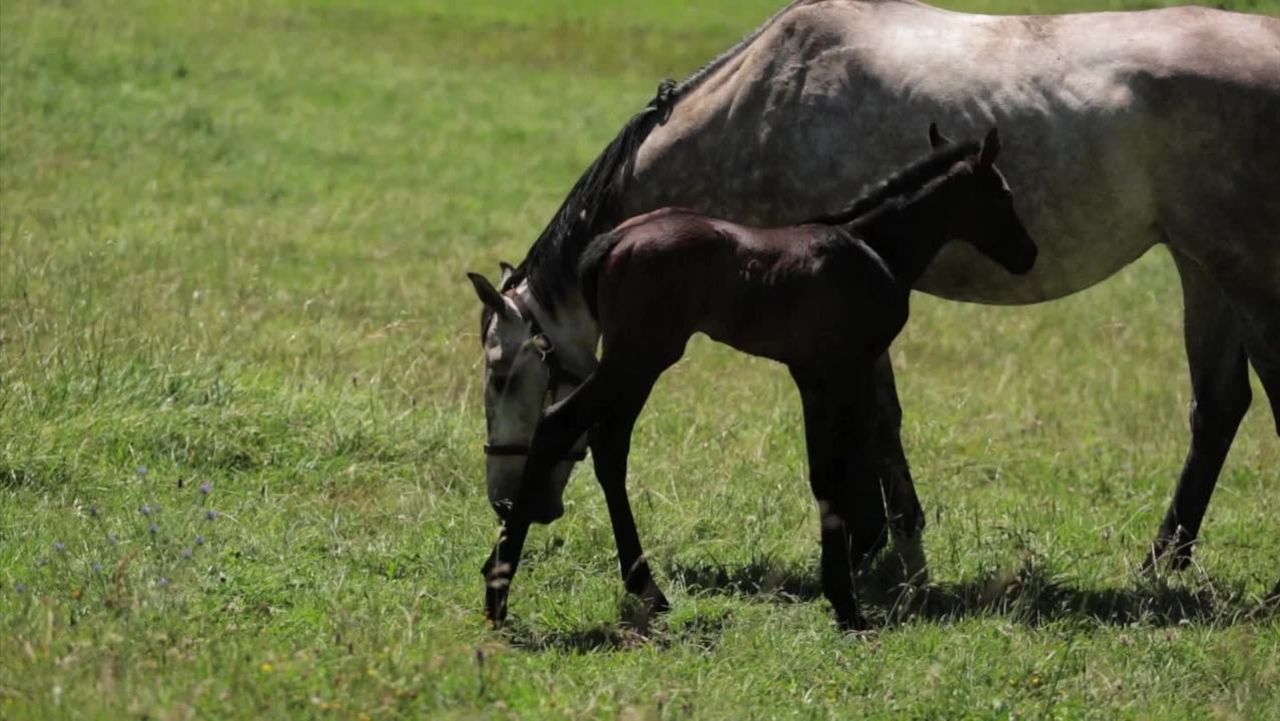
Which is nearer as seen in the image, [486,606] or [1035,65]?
[486,606]

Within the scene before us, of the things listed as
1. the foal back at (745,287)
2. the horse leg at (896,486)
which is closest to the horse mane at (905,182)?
the foal back at (745,287)

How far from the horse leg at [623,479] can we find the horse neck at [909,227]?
931 millimetres

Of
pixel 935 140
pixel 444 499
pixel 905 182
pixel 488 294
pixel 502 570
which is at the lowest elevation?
pixel 444 499

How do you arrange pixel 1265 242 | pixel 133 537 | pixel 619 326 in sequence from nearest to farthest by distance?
pixel 619 326
pixel 133 537
pixel 1265 242

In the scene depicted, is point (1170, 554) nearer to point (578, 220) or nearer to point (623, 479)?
point (623, 479)

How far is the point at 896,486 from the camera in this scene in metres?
7.70

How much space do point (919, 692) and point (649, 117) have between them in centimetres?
283

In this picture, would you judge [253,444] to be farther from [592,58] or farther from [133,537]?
[592,58]

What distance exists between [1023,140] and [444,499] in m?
2.81

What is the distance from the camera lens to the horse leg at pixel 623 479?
6.34 m

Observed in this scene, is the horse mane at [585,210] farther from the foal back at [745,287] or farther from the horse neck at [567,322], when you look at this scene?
the foal back at [745,287]

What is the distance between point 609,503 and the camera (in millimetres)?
6516

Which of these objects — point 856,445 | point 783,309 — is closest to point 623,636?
point 856,445

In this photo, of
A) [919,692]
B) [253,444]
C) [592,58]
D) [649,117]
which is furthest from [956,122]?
[592,58]
